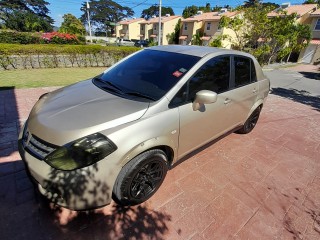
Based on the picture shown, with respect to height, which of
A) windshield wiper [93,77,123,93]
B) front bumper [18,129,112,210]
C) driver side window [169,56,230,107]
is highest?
driver side window [169,56,230,107]

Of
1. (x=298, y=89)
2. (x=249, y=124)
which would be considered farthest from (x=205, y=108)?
(x=298, y=89)

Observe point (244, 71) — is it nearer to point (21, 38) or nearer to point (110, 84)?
point (110, 84)

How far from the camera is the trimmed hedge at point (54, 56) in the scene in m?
9.27

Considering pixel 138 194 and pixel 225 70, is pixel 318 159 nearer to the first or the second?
pixel 225 70

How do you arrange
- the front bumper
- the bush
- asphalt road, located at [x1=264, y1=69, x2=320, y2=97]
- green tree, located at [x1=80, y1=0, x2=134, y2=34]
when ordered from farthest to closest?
1. green tree, located at [x1=80, y1=0, x2=134, y2=34]
2. the bush
3. asphalt road, located at [x1=264, y1=69, x2=320, y2=97]
4. the front bumper

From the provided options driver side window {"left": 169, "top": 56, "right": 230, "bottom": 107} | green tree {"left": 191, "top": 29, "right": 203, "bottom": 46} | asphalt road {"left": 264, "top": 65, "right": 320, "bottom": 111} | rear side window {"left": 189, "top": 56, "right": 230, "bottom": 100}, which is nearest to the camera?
driver side window {"left": 169, "top": 56, "right": 230, "bottom": 107}

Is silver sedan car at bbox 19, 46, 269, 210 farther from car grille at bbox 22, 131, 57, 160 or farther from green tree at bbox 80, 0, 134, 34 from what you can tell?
green tree at bbox 80, 0, 134, 34

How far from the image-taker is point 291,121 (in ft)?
17.9

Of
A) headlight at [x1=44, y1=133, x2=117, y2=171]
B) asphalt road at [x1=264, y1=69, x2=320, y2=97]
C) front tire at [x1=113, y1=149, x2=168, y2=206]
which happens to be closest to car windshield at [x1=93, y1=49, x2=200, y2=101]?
front tire at [x1=113, y1=149, x2=168, y2=206]

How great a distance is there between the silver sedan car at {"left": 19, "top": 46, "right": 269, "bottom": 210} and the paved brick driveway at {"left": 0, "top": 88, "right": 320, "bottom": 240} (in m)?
0.33

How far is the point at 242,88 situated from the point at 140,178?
2267mm

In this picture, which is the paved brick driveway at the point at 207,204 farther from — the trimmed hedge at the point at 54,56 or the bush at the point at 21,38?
the bush at the point at 21,38

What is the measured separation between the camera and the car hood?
188 centimetres

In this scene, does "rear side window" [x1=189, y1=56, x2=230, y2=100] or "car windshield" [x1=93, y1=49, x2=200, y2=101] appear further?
"rear side window" [x1=189, y1=56, x2=230, y2=100]
